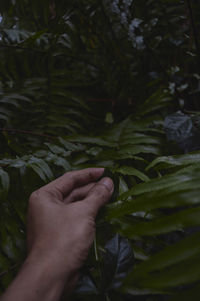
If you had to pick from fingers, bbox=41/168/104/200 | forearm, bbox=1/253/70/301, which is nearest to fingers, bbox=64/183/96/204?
fingers, bbox=41/168/104/200

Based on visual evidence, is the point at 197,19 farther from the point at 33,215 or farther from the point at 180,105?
the point at 33,215

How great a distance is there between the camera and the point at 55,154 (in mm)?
855

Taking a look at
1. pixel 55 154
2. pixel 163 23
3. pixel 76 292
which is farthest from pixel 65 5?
pixel 76 292

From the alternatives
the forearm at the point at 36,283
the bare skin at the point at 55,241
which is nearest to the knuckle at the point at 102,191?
the bare skin at the point at 55,241

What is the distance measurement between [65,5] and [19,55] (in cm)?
32

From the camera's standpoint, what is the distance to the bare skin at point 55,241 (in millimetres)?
449

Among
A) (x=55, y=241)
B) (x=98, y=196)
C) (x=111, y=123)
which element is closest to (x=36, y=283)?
(x=55, y=241)

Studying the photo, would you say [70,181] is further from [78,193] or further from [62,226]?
[62,226]

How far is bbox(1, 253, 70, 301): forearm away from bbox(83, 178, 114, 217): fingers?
0.15m

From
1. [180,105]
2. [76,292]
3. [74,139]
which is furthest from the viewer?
[180,105]

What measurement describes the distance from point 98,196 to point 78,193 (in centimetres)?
10

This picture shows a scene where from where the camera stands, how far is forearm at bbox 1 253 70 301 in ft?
1.40

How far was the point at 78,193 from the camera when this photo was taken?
0.70 m

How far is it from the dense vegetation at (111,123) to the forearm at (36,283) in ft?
0.31
